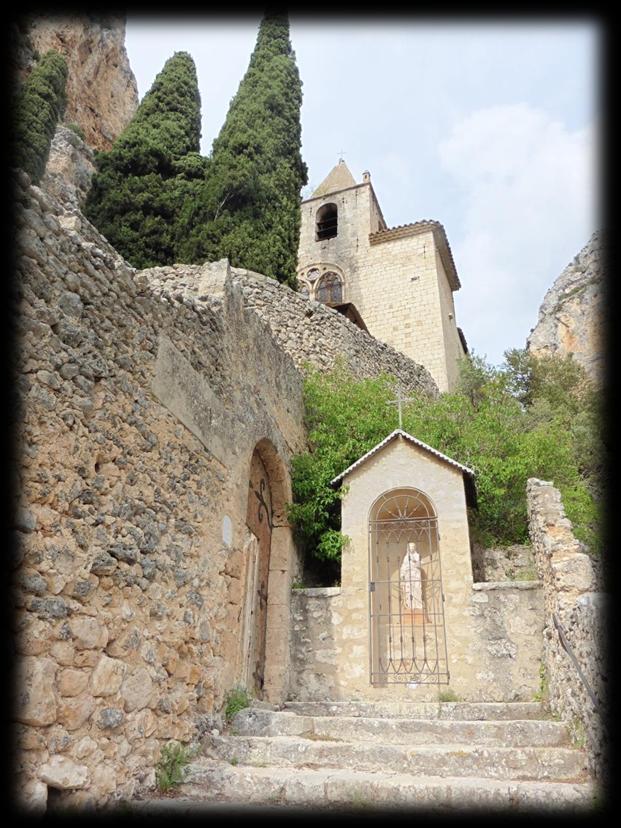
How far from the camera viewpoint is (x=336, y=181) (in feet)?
98.6

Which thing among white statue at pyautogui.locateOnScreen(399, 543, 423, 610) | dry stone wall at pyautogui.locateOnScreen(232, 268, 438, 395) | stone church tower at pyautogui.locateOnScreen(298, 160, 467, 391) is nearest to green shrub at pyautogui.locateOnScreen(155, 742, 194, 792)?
white statue at pyautogui.locateOnScreen(399, 543, 423, 610)

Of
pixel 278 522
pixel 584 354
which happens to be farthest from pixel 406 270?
pixel 278 522

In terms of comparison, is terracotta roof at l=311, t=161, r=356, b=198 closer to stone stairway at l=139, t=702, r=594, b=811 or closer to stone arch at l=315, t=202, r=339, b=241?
stone arch at l=315, t=202, r=339, b=241

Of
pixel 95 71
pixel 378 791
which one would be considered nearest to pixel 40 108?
pixel 95 71

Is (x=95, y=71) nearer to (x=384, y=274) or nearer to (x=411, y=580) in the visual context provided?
(x=384, y=274)

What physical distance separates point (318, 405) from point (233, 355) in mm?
3431

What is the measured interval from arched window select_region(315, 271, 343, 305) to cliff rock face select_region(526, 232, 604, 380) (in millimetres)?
7669

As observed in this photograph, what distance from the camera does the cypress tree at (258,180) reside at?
49.3 feet

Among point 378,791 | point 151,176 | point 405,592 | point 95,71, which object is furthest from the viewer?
point 95,71

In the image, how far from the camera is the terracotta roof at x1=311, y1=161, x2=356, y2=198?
96.3ft

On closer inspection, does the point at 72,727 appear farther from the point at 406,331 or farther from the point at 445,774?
the point at 406,331

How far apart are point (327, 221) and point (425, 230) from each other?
565 cm

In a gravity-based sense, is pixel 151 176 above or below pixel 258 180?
above

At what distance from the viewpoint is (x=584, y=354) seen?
70.0 feet
